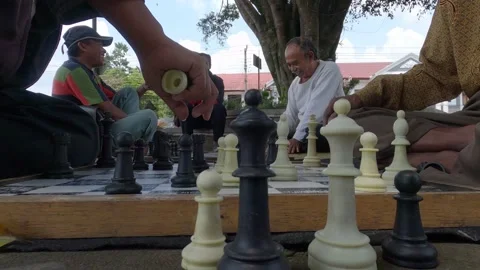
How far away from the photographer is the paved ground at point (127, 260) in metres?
0.67

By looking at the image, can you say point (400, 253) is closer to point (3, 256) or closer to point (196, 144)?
point (3, 256)

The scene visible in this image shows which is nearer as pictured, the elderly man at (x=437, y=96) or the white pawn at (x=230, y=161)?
the white pawn at (x=230, y=161)

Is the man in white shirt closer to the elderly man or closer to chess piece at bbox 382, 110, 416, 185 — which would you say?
the elderly man

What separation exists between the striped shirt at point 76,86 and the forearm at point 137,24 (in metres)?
1.39

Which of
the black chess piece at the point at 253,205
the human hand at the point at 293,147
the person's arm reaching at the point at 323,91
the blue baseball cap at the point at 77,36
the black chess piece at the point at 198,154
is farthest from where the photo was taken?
the person's arm reaching at the point at 323,91

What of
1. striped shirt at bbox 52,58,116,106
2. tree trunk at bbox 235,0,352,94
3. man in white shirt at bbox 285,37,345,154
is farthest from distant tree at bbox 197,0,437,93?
striped shirt at bbox 52,58,116,106

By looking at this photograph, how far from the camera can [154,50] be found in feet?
3.95

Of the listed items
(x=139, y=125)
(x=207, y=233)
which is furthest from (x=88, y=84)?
(x=207, y=233)

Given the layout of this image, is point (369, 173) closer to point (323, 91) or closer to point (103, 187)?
point (103, 187)

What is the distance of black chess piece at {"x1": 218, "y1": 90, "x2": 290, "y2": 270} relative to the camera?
0.55 meters

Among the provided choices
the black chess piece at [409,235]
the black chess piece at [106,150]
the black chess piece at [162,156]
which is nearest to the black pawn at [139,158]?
the black chess piece at [162,156]

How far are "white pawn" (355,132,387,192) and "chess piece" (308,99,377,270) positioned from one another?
20 cm

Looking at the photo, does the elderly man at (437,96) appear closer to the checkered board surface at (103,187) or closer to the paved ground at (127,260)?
the checkered board surface at (103,187)

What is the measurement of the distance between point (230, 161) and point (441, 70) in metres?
1.21
